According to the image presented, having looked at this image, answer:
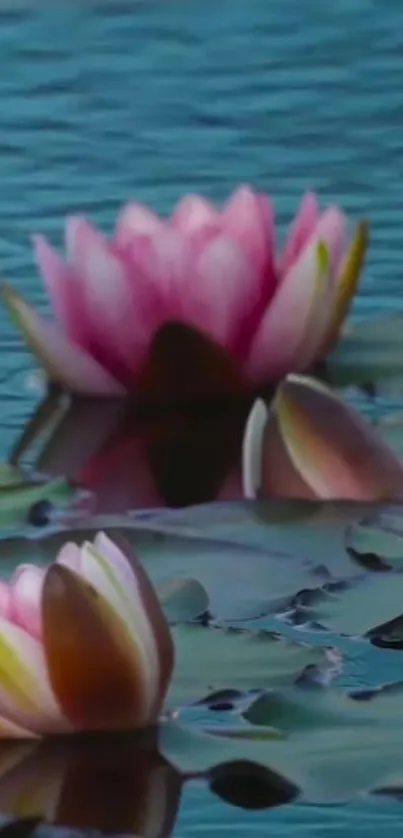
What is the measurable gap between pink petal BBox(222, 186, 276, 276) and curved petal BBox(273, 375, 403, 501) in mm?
254

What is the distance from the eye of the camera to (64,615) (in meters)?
1.48

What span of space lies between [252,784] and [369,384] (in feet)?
2.94

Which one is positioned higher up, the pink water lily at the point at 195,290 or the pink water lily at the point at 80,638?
the pink water lily at the point at 195,290

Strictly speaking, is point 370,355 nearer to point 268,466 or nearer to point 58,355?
point 58,355

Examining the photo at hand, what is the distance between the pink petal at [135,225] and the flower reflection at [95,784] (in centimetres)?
72

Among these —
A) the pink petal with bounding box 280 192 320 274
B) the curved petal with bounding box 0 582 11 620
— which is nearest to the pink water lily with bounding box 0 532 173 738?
the curved petal with bounding box 0 582 11 620

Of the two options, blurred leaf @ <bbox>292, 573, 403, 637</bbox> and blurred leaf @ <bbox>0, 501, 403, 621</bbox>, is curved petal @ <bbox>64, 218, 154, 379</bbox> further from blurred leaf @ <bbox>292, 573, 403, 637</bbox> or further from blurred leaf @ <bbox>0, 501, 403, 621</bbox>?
blurred leaf @ <bbox>292, 573, 403, 637</bbox>

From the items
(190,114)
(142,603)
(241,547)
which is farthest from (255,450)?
(190,114)

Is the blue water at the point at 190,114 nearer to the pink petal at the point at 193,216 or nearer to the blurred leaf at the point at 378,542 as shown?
the pink petal at the point at 193,216

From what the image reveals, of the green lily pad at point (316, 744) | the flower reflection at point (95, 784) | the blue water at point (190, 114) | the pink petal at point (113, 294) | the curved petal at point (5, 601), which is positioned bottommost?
the flower reflection at point (95, 784)

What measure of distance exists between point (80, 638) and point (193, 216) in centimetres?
78

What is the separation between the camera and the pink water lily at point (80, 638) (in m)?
1.47

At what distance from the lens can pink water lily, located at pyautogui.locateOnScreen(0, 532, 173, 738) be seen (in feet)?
4.83

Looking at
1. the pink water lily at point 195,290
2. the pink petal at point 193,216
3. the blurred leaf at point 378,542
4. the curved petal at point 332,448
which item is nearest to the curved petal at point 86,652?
the blurred leaf at point 378,542
